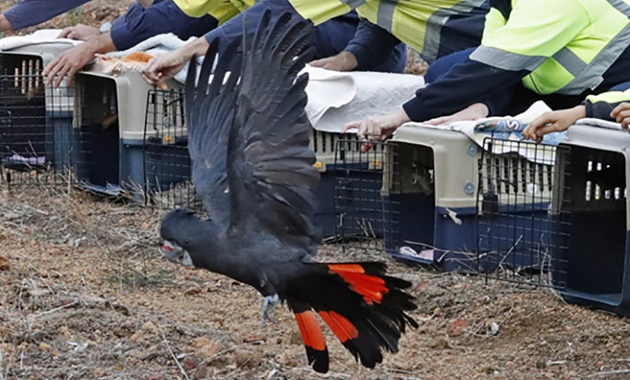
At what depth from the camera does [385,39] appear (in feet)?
19.5

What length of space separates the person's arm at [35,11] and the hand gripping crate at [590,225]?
3.59m

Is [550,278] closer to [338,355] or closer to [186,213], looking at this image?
[338,355]

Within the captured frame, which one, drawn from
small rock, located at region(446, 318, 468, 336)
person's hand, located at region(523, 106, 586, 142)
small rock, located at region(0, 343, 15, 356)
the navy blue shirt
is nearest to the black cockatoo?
small rock, located at region(0, 343, 15, 356)

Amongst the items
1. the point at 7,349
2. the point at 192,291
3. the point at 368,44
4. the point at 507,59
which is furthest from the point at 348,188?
the point at 7,349

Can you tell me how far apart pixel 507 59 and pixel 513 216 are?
570mm

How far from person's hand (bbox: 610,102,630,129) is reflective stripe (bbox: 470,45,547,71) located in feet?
2.45

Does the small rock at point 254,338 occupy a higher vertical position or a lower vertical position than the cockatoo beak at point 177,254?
lower

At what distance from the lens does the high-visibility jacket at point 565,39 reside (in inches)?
177

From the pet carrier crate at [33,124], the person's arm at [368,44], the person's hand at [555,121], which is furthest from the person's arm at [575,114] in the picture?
the pet carrier crate at [33,124]

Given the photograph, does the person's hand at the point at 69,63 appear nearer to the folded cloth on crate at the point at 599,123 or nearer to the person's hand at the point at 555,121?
the person's hand at the point at 555,121

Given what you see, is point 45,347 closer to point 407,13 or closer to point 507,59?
point 507,59

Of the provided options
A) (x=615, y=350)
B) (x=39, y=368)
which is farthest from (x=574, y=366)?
(x=39, y=368)

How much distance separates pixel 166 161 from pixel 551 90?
1.99 metres

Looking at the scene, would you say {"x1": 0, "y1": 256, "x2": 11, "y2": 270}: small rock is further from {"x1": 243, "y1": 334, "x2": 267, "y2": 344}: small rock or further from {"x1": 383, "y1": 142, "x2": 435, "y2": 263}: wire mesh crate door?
{"x1": 383, "y1": 142, "x2": 435, "y2": 263}: wire mesh crate door
